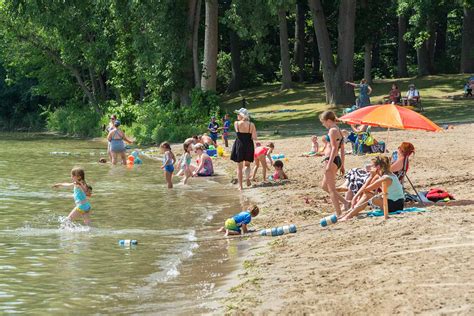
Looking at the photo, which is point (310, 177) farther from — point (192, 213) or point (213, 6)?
point (213, 6)

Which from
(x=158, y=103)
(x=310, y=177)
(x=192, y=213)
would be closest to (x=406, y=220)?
(x=192, y=213)

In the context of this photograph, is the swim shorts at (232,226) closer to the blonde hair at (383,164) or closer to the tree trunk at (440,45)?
the blonde hair at (383,164)

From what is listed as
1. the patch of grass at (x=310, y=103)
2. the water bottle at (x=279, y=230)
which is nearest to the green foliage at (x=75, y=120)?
the patch of grass at (x=310, y=103)

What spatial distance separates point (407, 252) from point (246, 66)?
49.5 m

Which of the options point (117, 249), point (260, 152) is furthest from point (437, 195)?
point (260, 152)

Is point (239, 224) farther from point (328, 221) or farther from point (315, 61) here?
point (315, 61)

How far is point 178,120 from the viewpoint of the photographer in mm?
38250

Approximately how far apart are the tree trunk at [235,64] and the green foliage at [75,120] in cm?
946

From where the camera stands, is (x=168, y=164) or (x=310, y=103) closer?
(x=168, y=164)

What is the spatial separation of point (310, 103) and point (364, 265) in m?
35.8

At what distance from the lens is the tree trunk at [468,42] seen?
4678 centimetres

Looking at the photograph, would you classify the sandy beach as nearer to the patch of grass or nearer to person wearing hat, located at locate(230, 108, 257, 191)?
person wearing hat, located at locate(230, 108, 257, 191)

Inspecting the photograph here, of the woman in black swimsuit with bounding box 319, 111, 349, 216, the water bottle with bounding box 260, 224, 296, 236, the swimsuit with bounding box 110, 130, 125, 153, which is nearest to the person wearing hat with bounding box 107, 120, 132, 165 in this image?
the swimsuit with bounding box 110, 130, 125, 153

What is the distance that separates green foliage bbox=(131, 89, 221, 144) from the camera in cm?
3653
